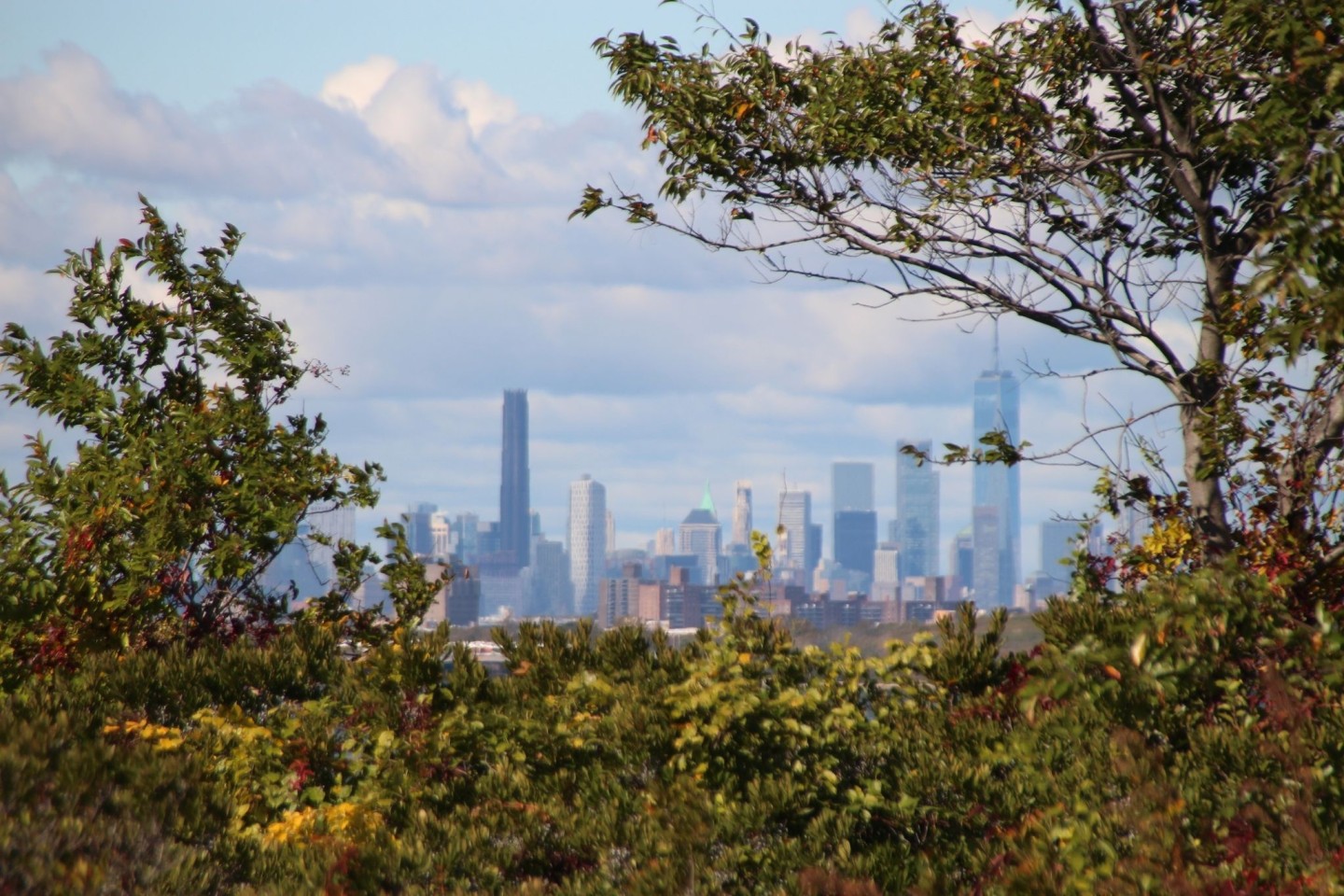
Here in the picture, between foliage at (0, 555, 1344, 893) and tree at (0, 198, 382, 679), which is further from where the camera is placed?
tree at (0, 198, 382, 679)

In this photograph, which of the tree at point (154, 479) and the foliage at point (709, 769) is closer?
the foliage at point (709, 769)

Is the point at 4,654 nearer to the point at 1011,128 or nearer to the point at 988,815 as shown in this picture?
the point at 988,815

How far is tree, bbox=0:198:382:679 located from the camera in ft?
30.2

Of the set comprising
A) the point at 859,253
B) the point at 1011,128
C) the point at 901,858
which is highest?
the point at 1011,128

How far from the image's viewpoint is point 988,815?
6027mm

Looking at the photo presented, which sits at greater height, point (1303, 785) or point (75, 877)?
point (1303, 785)

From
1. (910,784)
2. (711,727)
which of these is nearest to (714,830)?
(711,727)

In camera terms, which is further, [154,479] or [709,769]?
[154,479]

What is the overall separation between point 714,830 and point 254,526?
582cm

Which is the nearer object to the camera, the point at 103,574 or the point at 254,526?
the point at 103,574

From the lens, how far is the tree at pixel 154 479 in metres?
9.20

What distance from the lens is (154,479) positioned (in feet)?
31.7

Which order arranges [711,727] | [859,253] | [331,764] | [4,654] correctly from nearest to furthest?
[711,727] < [331,764] < [4,654] < [859,253]

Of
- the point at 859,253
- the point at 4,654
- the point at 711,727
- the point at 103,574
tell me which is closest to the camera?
the point at 711,727
